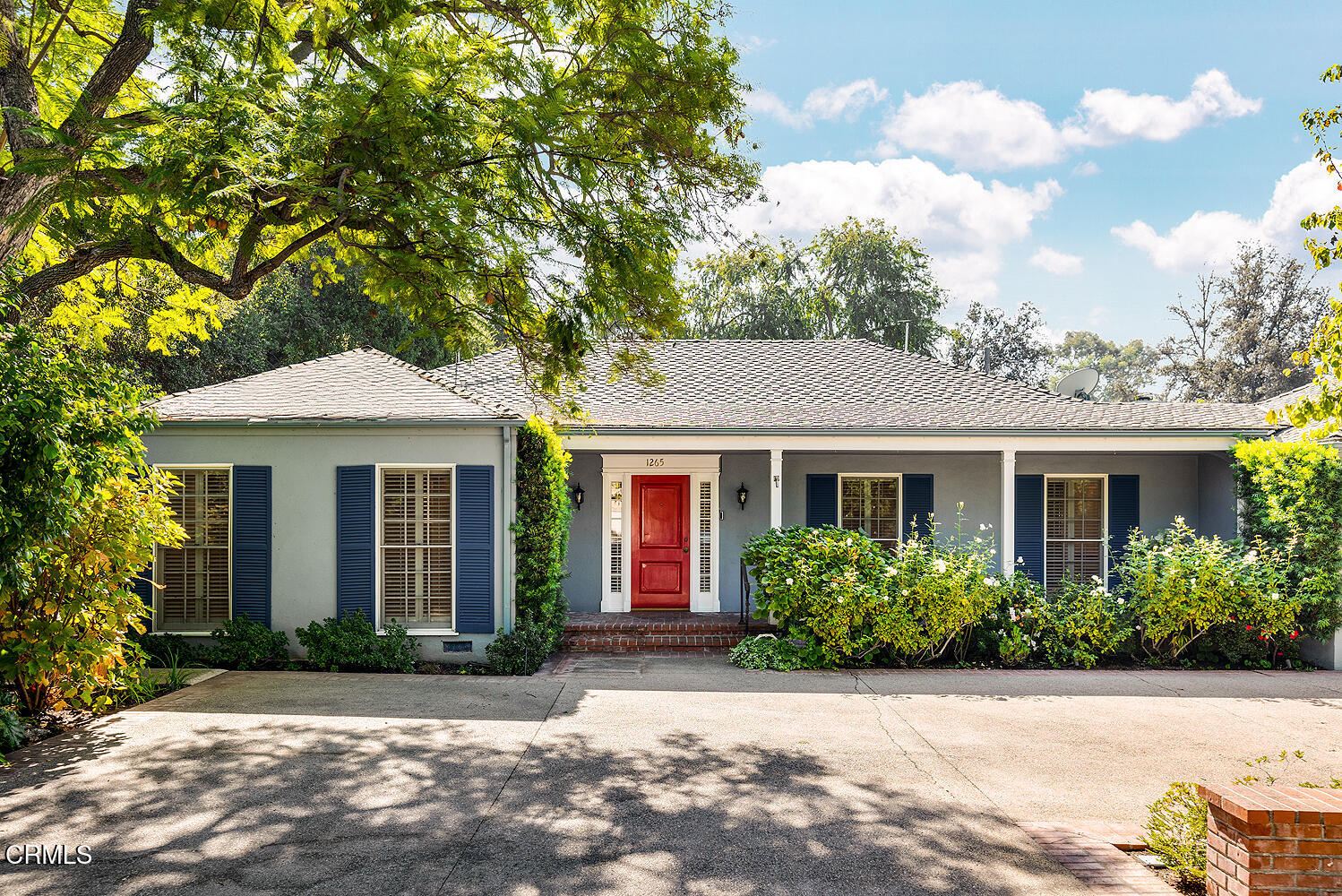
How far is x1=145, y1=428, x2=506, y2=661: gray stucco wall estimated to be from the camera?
904 cm

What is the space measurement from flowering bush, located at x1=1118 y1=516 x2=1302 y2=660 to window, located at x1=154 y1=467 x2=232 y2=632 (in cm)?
1076

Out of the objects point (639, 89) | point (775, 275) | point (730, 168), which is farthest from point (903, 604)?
point (775, 275)

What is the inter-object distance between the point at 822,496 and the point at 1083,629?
3.84m

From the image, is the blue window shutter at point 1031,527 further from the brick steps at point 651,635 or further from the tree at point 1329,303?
the tree at point 1329,303

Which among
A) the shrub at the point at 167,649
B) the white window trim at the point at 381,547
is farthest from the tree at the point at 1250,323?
the shrub at the point at 167,649

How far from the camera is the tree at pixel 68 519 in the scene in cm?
510

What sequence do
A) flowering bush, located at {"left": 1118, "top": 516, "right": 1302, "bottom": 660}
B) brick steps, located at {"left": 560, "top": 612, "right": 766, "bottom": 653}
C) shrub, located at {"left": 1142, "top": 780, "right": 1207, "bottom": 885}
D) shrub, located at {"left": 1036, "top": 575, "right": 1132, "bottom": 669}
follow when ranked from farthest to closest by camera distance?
1. brick steps, located at {"left": 560, "top": 612, "right": 766, "bottom": 653}
2. shrub, located at {"left": 1036, "top": 575, "right": 1132, "bottom": 669}
3. flowering bush, located at {"left": 1118, "top": 516, "right": 1302, "bottom": 660}
4. shrub, located at {"left": 1142, "top": 780, "right": 1207, "bottom": 885}

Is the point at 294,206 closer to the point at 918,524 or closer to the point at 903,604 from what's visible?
the point at 903,604

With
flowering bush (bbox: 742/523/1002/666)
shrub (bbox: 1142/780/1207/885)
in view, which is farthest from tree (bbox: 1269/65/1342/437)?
flowering bush (bbox: 742/523/1002/666)

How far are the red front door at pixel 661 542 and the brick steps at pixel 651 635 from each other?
0.91 m

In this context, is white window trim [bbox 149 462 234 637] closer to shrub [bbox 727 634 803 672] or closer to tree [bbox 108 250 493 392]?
shrub [bbox 727 634 803 672]

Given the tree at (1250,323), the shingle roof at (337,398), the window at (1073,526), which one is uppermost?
the tree at (1250,323)

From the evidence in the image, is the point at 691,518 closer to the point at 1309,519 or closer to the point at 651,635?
the point at 651,635

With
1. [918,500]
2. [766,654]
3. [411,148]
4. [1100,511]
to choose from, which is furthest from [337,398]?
[1100,511]
